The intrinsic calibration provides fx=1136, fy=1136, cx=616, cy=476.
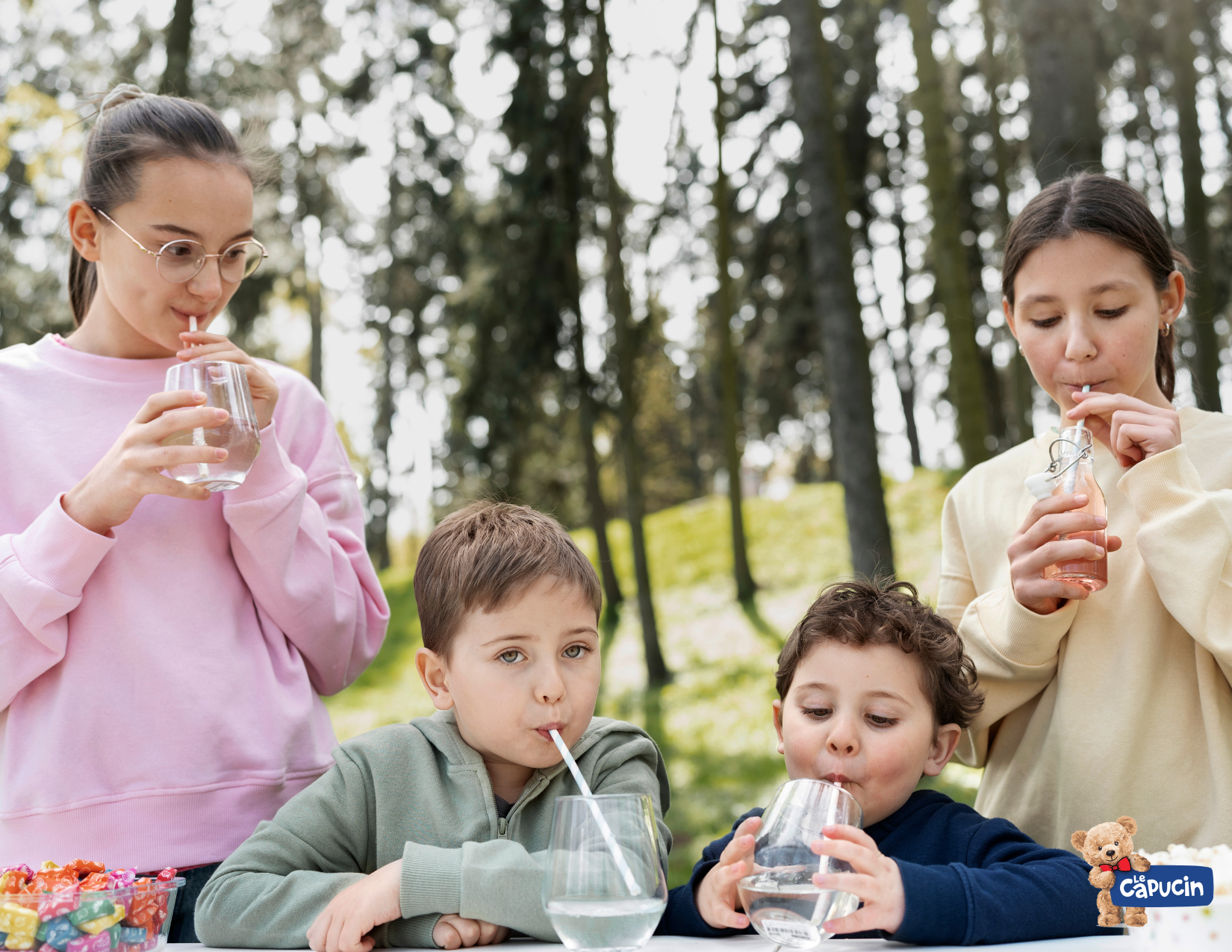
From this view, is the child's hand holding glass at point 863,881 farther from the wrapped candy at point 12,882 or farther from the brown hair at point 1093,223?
the brown hair at point 1093,223

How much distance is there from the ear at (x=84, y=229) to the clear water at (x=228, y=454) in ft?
2.12

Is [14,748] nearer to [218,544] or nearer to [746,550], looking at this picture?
[218,544]

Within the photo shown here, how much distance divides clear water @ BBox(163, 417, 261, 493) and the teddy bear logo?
163 centimetres

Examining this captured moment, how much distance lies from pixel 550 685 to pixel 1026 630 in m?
0.96

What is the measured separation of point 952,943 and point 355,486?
171cm

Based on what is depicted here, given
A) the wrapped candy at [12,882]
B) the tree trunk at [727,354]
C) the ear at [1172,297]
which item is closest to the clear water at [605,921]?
the wrapped candy at [12,882]

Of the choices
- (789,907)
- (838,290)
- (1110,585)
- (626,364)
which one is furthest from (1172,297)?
(626,364)

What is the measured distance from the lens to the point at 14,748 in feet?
7.52

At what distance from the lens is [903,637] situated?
2.25 meters

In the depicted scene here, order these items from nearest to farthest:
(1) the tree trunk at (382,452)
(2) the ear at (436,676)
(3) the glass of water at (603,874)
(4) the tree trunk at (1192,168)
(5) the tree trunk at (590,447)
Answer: (3) the glass of water at (603,874)
(2) the ear at (436,676)
(4) the tree trunk at (1192,168)
(5) the tree trunk at (590,447)
(1) the tree trunk at (382,452)

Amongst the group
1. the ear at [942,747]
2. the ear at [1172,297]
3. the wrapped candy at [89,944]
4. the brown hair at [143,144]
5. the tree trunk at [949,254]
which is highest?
the tree trunk at [949,254]

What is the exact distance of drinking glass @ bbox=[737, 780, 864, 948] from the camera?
5.12 ft

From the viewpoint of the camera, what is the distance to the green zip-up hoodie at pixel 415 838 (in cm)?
191

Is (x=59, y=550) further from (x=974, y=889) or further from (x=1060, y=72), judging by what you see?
(x=1060, y=72)
